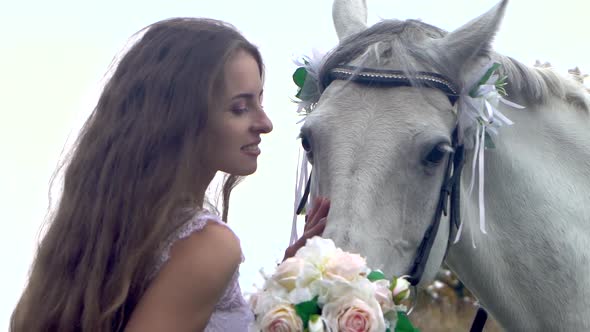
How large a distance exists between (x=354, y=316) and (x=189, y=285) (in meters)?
0.48

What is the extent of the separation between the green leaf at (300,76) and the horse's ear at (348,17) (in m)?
0.25

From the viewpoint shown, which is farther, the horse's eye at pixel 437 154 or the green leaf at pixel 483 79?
the green leaf at pixel 483 79

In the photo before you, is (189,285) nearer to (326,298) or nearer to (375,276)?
(326,298)

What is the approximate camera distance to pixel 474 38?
3455 millimetres

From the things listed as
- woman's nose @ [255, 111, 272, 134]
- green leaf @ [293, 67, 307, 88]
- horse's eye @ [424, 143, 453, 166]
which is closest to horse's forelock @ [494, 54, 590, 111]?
horse's eye @ [424, 143, 453, 166]

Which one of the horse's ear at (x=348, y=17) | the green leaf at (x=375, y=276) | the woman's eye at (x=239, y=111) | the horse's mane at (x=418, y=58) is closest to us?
the green leaf at (x=375, y=276)

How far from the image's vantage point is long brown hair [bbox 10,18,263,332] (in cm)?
243

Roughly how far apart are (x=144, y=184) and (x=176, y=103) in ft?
0.91

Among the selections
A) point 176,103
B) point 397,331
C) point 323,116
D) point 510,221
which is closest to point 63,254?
point 176,103

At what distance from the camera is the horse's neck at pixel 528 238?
3525 millimetres

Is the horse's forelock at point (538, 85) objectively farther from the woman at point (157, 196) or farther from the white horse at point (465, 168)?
the woman at point (157, 196)

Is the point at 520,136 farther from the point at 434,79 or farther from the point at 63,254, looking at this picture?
the point at 63,254

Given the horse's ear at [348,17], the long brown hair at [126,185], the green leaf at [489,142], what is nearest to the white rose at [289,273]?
the long brown hair at [126,185]

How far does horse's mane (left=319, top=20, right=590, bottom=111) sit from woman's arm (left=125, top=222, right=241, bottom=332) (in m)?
1.37
